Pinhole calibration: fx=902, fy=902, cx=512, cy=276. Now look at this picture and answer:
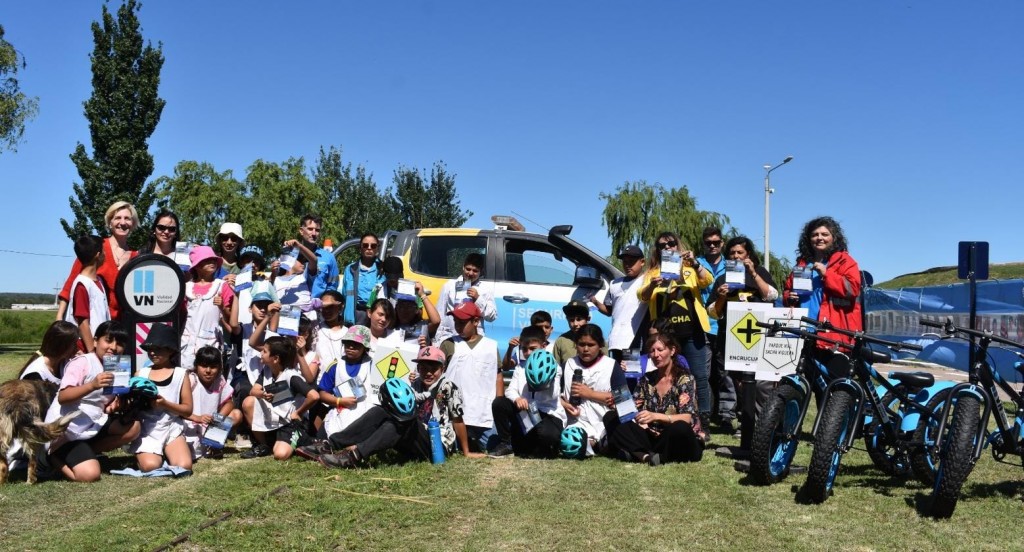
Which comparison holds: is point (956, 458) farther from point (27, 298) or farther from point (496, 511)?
point (27, 298)

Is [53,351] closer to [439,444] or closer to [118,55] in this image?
[439,444]

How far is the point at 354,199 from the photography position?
3966 centimetres

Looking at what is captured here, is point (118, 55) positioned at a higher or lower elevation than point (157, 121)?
higher

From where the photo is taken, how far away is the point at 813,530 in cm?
499

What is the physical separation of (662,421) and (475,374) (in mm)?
1652

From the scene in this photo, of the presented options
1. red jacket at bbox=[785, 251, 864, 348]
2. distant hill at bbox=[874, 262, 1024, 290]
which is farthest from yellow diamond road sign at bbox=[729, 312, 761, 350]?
distant hill at bbox=[874, 262, 1024, 290]

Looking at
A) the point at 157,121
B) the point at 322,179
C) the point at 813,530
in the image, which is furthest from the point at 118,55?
the point at 813,530

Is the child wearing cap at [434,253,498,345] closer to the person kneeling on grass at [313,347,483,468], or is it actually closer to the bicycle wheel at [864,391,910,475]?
the person kneeling on grass at [313,347,483,468]

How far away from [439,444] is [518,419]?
734 millimetres

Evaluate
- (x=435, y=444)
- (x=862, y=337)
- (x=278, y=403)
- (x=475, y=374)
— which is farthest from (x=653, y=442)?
(x=278, y=403)

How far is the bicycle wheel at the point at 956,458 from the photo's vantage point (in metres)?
5.14

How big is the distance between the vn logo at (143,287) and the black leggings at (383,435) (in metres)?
1.84

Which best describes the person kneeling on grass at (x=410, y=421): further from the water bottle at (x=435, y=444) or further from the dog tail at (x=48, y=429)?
the dog tail at (x=48, y=429)

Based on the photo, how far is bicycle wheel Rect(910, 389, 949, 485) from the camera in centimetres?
577
